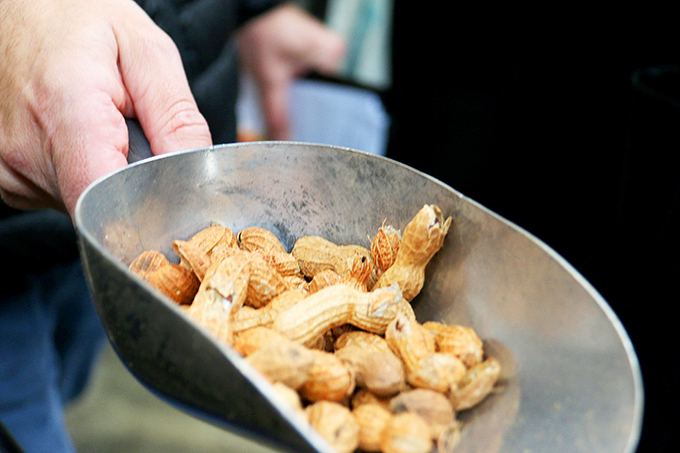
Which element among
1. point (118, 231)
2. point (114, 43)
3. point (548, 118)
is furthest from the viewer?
point (548, 118)

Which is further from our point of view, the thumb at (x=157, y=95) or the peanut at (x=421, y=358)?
the thumb at (x=157, y=95)

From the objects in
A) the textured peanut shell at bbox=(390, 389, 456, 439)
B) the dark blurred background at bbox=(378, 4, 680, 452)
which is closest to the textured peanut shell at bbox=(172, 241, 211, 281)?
the textured peanut shell at bbox=(390, 389, 456, 439)

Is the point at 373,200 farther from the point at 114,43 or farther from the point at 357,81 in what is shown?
the point at 357,81

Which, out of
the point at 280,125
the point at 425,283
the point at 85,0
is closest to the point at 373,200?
the point at 425,283

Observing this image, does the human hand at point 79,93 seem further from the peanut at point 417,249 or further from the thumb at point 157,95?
the peanut at point 417,249

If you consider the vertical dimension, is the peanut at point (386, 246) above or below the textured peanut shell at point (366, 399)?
above

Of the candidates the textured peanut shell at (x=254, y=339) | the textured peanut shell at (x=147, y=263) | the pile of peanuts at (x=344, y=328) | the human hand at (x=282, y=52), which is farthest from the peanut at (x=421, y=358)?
the human hand at (x=282, y=52)
